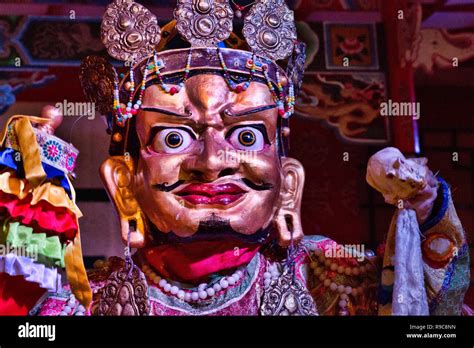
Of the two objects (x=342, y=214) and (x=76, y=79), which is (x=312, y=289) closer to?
(x=342, y=214)

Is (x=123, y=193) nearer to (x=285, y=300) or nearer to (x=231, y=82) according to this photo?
(x=231, y=82)

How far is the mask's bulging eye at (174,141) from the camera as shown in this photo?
349 centimetres

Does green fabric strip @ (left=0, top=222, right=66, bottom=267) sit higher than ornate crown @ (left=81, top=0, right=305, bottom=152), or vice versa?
ornate crown @ (left=81, top=0, right=305, bottom=152)

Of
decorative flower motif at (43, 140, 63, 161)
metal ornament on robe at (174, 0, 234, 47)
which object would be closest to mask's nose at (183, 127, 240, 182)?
metal ornament on robe at (174, 0, 234, 47)

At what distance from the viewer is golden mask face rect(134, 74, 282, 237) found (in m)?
3.44

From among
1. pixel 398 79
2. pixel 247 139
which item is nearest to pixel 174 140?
pixel 247 139

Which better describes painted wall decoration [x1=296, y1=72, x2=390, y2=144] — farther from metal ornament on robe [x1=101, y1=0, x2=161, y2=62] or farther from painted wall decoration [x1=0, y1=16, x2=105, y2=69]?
painted wall decoration [x1=0, y1=16, x2=105, y2=69]

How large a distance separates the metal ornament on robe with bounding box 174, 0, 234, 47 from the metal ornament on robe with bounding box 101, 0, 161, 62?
10 centimetres

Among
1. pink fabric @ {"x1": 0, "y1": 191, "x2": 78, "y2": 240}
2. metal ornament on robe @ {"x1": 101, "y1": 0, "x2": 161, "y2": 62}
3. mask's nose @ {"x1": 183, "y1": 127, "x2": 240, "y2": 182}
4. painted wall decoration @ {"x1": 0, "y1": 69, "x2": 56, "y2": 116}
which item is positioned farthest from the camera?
painted wall decoration @ {"x1": 0, "y1": 69, "x2": 56, "y2": 116}

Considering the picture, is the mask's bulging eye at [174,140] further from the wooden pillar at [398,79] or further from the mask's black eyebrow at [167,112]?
the wooden pillar at [398,79]

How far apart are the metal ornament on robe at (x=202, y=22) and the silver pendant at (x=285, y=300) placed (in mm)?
869

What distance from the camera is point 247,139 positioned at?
3510mm

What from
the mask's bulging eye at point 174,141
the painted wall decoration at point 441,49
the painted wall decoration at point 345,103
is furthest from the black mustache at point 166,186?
the painted wall decoration at point 441,49
